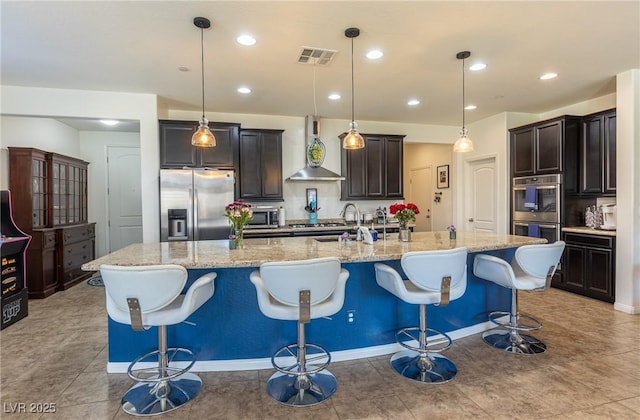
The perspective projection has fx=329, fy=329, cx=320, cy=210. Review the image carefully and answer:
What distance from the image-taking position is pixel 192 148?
4.71 m

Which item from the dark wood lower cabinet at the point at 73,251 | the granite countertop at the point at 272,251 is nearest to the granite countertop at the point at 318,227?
the granite countertop at the point at 272,251

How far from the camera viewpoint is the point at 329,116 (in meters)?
5.74

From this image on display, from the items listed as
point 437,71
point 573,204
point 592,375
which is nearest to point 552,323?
point 592,375

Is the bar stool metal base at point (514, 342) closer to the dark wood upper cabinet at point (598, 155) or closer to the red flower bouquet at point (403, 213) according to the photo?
the red flower bouquet at point (403, 213)

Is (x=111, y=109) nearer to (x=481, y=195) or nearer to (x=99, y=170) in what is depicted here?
(x=99, y=170)

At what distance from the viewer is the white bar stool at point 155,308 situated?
1.94 meters

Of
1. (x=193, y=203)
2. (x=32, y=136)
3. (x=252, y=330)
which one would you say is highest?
(x=32, y=136)

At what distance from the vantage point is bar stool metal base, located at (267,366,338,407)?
87.7 inches

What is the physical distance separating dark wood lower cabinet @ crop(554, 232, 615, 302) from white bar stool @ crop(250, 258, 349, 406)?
3864 millimetres

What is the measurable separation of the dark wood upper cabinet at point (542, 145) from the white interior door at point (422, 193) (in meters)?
2.16

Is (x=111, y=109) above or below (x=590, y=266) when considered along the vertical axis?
above

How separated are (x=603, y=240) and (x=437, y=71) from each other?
3.01 meters

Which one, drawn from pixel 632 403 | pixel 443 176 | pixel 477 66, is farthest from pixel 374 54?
pixel 443 176

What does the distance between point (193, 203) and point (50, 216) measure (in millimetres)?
2285
